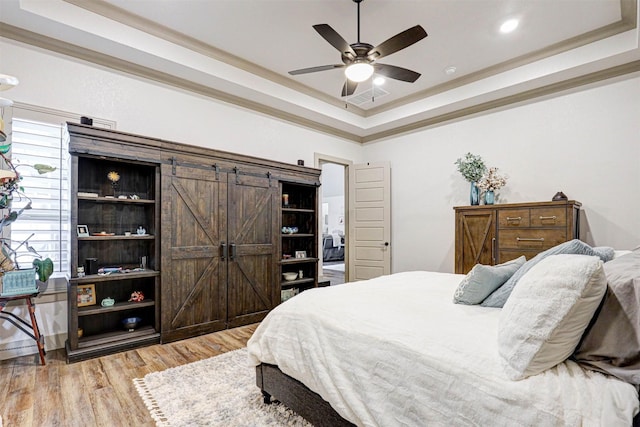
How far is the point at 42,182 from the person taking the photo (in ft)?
10.0

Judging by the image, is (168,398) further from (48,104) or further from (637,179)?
(637,179)

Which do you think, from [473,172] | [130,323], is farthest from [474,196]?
[130,323]

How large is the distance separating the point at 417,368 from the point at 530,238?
2924mm

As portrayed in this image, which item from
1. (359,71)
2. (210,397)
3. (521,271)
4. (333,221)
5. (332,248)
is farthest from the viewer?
(333,221)

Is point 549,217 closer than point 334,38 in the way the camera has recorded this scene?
No

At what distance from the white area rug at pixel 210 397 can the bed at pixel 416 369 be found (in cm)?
15

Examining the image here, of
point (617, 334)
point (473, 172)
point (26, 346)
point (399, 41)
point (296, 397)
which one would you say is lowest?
point (26, 346)

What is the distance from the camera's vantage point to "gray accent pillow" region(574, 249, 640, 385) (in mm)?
1078

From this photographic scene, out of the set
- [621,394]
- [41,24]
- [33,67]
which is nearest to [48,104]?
[33,67]

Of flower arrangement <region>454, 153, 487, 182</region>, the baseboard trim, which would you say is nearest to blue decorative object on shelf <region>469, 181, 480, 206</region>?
flower arrangement <region>454, 153, 487, 182</region>

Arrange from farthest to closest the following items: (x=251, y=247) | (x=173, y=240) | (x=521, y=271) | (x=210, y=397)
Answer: (x=251, y=247), (x=173, y=240), (x=210, y=397), (x=521, y=271)

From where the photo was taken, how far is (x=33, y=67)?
300 cm

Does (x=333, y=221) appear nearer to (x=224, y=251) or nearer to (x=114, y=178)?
(x=224, y=251)

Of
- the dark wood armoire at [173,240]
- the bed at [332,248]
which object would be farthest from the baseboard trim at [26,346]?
the bed at [332,248]
